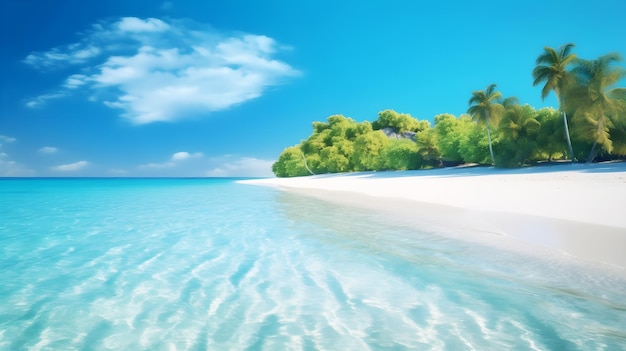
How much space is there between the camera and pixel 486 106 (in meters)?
38.4

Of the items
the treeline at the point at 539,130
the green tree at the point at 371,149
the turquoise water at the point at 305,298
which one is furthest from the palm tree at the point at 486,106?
the turquoise water at the point at 305,298

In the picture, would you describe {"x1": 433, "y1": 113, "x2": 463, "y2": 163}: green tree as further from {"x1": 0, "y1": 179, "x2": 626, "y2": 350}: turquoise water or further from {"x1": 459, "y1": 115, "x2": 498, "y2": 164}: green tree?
{"x1": 0, "y1": 179, "x2": 626, "y2": 350}: turquoise water

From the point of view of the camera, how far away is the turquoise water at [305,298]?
326cm

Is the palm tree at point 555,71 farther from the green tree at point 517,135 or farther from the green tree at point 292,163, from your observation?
→ the green tree at point 292,163

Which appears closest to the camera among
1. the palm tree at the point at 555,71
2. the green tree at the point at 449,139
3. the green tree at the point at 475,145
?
the palm tree at the point at 555,71

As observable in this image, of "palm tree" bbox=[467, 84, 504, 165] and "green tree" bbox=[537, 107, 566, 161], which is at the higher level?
"palm tree" bbox=[467, 84, 504, 165]

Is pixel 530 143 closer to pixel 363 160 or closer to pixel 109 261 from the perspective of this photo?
pixel 363 160

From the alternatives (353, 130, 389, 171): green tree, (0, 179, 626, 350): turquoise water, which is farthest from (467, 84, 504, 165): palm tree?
(0, 179, 626, 350): turquoise water

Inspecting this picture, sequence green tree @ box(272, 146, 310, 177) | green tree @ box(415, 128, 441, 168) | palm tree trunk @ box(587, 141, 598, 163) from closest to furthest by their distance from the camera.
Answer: palm tree trunk @ box(587, 141, 598, 163), green tree @ box(415, 128, 441, 168), green tree @ box(272, 146, 310, 177)

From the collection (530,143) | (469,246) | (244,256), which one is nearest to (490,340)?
(469,246)

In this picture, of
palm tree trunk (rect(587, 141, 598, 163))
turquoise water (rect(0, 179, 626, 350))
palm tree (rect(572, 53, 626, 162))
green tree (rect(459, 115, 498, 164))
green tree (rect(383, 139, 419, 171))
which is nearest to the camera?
turquoise water (rect(0, 179, 626, 350))

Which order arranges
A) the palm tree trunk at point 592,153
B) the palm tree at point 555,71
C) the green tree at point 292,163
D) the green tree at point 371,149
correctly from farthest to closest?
the green tree at point 292,163
the green tree at point 371,149
the palm tree at point 555,71
the palm tree trunk at point 592,153

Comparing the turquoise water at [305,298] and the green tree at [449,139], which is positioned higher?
the green tree at [449,139]

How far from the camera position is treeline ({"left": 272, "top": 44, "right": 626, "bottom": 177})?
26.8 m
